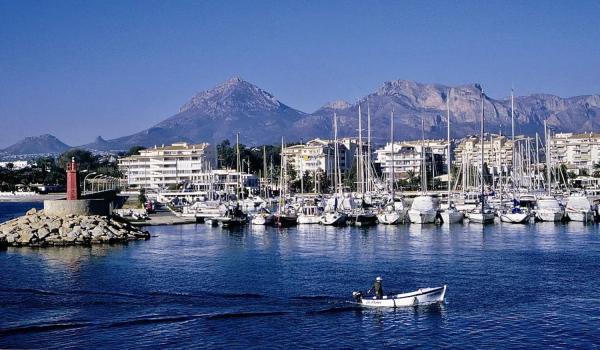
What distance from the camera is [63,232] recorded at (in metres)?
51.8

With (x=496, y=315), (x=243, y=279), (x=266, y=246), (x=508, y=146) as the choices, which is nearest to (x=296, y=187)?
(x=508, y=146)

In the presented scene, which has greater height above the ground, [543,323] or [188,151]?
[188,151]

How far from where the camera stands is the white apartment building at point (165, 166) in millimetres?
140875

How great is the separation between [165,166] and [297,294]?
114031 mm

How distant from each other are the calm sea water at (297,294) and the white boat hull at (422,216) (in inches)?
485

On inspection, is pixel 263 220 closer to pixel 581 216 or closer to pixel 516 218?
pixel 516 218

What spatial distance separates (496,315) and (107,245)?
30.0 m

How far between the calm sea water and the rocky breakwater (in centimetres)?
240

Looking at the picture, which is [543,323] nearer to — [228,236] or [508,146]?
[228,236]

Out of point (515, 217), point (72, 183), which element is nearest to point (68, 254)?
point (72, 183)

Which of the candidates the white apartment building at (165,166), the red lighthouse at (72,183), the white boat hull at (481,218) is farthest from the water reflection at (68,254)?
the white apartment building at (165,166)

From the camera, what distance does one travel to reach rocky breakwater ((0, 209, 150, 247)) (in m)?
50.8

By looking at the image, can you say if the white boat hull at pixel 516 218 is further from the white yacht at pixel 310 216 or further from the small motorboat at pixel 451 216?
the white yacht at pixel 310 216

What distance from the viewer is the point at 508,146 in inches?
5896
